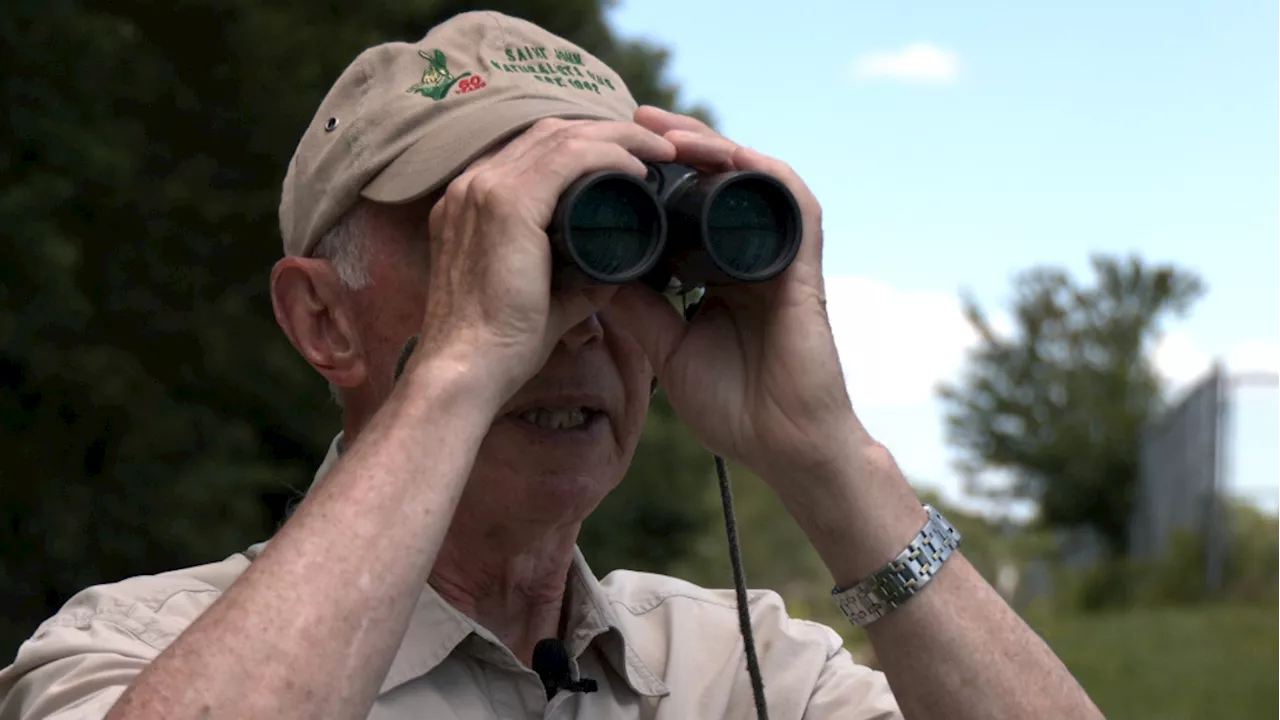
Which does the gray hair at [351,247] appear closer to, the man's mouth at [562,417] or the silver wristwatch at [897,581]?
the man's mouth at [562,417]

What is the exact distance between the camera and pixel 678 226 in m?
1.89

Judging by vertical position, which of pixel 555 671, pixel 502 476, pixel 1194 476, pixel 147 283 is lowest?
pixel 555 671

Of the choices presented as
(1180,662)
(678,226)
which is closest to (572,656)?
(678,226)

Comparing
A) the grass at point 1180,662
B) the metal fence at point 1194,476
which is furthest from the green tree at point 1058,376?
the grass at point 1180,662

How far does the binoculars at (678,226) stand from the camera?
1.75 metres

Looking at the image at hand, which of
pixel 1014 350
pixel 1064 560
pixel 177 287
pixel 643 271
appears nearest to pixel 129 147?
pixel 177 287

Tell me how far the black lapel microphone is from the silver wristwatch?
35 cm

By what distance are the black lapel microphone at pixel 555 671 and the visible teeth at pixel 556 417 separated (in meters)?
0.27

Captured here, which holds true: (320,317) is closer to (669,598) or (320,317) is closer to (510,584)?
(510,584)

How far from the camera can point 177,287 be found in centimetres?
626

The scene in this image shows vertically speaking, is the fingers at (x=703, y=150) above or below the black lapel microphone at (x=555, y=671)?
above

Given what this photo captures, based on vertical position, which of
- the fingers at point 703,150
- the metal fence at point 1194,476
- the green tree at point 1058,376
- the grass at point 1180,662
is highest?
the green tree at point 1058,376

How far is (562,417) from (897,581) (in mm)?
471

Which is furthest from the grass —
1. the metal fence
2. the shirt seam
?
the shirt seam
